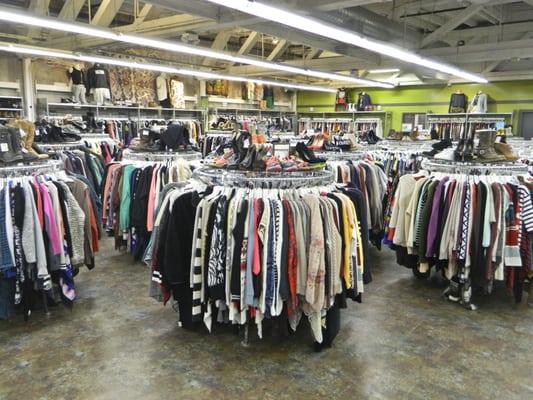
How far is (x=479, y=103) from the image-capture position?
44.7ft

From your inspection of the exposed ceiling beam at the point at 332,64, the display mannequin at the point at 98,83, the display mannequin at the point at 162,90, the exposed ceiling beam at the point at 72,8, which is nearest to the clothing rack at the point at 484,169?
the exposed ceiling beam at the point at 72,8

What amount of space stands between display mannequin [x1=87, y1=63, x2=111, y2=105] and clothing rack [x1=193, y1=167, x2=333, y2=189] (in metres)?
8.76

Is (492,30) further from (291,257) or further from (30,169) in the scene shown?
(30,169)

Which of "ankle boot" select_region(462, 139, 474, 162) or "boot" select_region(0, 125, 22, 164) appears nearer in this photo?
"boot" select_region(0, 125, 22, 164)

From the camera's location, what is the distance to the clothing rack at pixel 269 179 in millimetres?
3262

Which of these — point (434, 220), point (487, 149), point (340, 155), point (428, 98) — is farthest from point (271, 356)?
point (428, 98)

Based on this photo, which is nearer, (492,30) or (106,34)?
(106,34)

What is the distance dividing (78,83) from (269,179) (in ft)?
31.0

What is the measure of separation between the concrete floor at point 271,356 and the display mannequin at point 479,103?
10.9m

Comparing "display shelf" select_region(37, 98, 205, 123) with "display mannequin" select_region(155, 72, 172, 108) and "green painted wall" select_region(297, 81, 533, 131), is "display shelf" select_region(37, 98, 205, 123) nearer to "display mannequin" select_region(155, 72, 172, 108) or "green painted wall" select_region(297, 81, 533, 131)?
"display mannequin" select_region(155, 72, 172, 108)

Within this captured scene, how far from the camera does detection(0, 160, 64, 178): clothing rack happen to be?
12.1 feet

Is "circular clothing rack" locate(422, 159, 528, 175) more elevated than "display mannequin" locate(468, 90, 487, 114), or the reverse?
"display mannequin" locate(468, 90, 487, 114)

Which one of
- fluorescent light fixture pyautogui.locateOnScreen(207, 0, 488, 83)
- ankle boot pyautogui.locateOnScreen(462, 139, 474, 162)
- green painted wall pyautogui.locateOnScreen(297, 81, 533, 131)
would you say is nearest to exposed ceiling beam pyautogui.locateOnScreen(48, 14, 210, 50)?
fluorescent light fixture pyautogui.locateOnScreen(207, 0, 488, 83)

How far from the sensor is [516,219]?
3.98 metres
